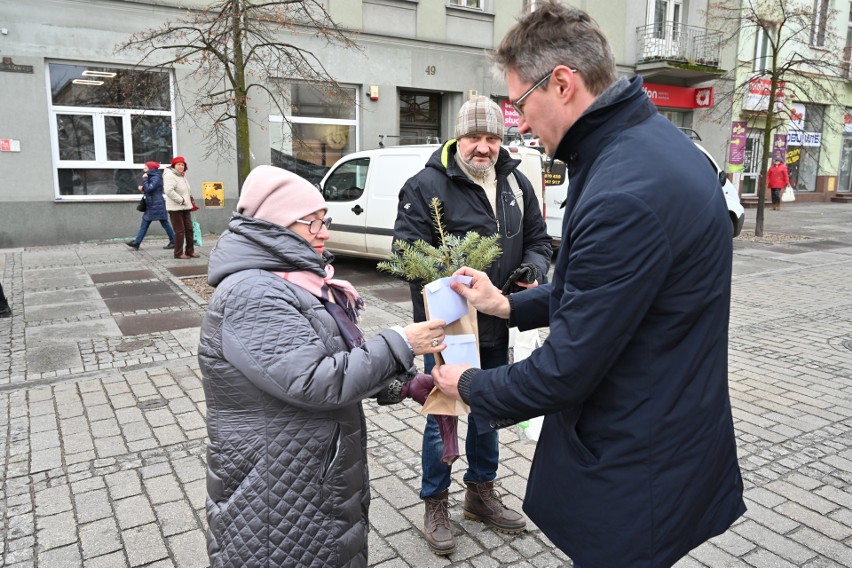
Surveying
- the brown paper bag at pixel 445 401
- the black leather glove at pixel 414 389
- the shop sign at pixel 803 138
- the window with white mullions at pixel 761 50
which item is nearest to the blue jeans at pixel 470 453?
the black leather glove at pixel 414 389

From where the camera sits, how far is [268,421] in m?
1.90

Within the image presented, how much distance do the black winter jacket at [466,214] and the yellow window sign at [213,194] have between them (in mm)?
10595

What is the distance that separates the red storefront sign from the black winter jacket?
20239 mm

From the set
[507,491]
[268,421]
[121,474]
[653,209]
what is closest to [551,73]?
[653,209]

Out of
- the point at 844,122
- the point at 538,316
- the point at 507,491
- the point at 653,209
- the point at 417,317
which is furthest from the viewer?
the point at 844,122

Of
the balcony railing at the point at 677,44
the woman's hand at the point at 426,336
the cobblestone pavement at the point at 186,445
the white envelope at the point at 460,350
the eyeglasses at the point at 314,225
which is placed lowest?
the cobblestone pavement at the point at 186,445

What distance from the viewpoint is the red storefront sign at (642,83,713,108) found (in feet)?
70.5

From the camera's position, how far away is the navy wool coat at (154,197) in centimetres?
1252

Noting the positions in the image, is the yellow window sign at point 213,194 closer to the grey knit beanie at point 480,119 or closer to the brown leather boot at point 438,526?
the grey knit beanie at point 480,119

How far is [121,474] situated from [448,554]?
202cm

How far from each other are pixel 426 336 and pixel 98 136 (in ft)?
44.1

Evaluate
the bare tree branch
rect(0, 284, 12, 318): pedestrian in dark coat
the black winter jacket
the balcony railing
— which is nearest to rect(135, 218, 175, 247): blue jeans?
the bare tree branch

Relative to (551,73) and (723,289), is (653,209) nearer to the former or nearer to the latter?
(723,289)

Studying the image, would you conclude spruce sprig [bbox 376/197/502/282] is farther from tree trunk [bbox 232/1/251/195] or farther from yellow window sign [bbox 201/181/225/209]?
yellow window sign [bbox 201/181/225/209]
